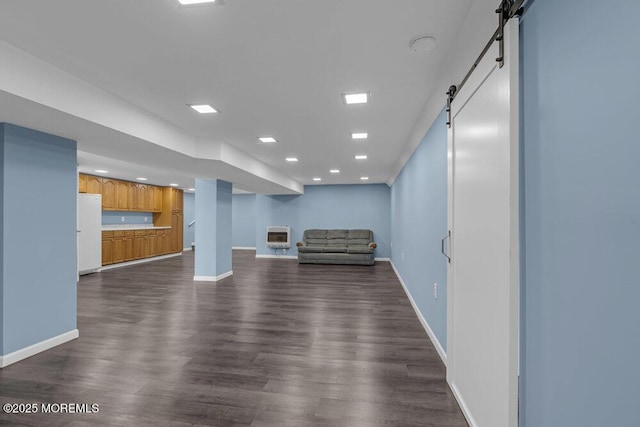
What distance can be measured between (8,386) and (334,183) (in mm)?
7812

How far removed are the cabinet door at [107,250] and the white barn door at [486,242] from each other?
8.04 meters

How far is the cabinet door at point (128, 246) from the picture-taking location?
7.71 meters

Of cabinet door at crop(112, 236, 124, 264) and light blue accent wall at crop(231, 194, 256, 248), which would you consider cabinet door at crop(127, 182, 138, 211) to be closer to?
cabinet door at crop(112, 236, 124, 264)

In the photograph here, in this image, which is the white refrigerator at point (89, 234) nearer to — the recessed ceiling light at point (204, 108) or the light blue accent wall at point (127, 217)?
the light blue accent wall at point (127, 217)

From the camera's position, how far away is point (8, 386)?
2191 mm

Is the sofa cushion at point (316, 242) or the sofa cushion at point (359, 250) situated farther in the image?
the sofa cushion at point (316, 242)

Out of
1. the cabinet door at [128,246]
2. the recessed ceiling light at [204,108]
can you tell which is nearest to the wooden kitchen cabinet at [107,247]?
the cabinet door at [128,246]

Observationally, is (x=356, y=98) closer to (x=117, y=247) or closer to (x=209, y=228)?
(x=209, y=228)

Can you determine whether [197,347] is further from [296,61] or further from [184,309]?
[296,61]

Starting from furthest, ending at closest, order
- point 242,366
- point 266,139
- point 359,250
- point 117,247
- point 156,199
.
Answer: point 156,199 < point 359,250 < point 117,247 < point 266,139 < point 242,366

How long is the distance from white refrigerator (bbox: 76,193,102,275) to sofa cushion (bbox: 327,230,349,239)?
19.6 ft

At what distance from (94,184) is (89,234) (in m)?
1.55

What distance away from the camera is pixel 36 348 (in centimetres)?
271

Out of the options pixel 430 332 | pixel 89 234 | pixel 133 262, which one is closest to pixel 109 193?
pixel 89 234
